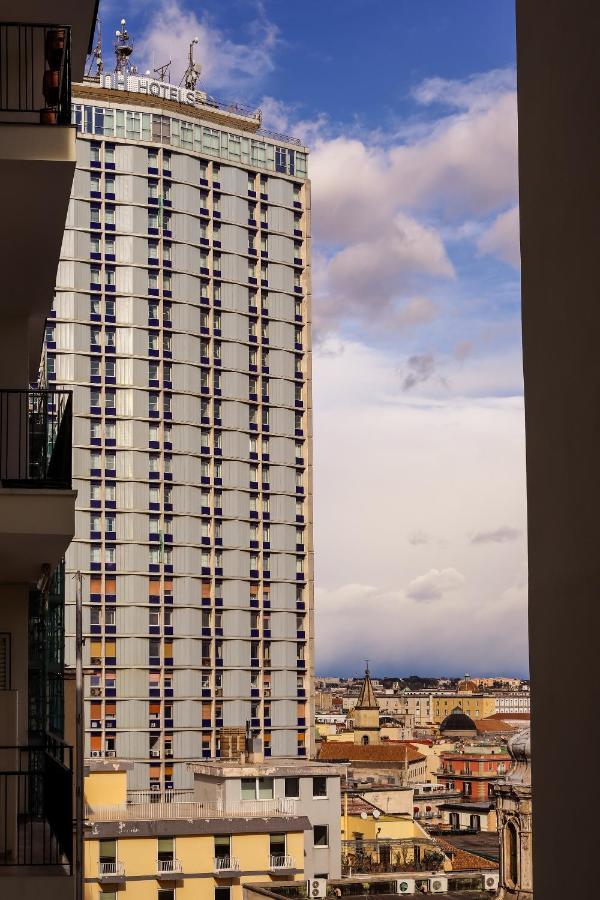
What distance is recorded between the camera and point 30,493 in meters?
9.87

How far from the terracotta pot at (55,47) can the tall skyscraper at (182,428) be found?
62.3 metres

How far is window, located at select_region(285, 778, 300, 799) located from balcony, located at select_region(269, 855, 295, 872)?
5.59 meters

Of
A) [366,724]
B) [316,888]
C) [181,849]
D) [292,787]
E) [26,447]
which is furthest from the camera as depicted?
[366,724]

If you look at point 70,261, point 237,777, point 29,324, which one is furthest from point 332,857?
point 29,324

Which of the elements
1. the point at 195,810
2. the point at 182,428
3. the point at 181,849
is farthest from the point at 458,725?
the point at 181,849

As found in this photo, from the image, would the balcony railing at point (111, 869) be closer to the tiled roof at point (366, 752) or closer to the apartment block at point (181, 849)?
the apartment block at point (181, 849)

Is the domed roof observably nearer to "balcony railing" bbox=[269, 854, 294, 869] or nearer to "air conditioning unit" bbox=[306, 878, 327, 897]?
"balcony railing" bbox=[269, 854, 294, 869]

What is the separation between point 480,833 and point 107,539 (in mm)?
59124

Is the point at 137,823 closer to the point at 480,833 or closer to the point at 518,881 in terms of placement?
the point at 518,881

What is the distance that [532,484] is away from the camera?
3.82 m

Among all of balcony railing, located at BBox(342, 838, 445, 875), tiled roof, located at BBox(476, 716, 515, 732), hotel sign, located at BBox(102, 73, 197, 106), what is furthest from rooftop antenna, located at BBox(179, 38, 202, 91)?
tiled roof, located at BBox(476, 716, 515, 732)

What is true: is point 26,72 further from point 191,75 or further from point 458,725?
point 458,725

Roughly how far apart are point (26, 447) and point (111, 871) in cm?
3728

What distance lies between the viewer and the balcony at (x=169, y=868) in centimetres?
4522
